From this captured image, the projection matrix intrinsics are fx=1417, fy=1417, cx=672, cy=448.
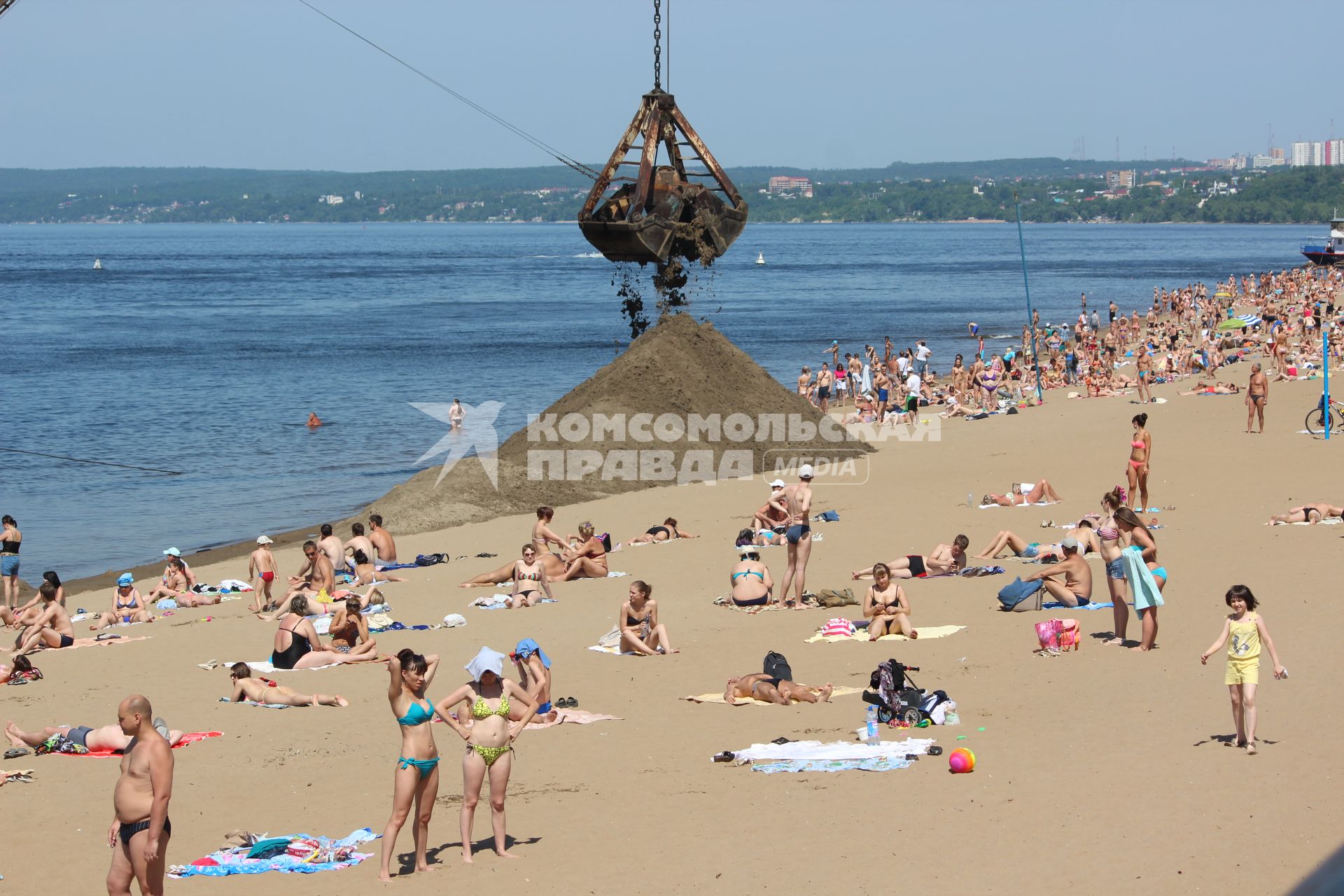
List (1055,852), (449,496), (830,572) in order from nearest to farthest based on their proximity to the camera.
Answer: (1055,852)
(830,572)
(449,496)

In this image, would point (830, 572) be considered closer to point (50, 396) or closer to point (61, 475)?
point (61, 475)

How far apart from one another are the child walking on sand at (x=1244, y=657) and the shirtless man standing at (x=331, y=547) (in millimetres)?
10583

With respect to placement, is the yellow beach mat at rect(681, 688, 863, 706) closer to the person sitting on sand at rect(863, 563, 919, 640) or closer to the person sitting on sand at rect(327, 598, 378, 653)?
the person sitting on sand at rect(863, 563, 919, 640)

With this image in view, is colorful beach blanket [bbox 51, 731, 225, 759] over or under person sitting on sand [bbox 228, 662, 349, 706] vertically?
under

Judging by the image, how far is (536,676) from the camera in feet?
35.7

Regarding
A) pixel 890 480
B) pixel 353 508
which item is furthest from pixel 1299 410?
pixel 353 508

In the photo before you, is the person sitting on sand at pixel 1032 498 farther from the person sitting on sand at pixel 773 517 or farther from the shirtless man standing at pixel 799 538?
the shirtless man standing at pixel 799 538

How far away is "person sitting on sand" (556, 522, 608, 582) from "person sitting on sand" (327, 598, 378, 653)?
3368 millimetres

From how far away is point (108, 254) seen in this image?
167625mm

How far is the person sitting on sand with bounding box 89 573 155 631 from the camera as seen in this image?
1564 centimetres

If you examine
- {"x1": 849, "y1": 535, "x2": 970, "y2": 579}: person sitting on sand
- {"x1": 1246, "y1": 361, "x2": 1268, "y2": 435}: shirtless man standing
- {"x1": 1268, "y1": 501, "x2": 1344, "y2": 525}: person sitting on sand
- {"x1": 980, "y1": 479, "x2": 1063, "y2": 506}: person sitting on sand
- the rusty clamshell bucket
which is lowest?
{"x1": 849, "y1": 535, "x2": 970, "y2": 579}: person sitting on sand

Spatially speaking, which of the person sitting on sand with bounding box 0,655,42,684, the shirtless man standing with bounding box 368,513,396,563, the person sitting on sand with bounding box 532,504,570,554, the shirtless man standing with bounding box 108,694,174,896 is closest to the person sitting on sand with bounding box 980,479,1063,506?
the person sitting on sand with bounding box 532,504,570,554

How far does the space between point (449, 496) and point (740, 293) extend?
2899 inches

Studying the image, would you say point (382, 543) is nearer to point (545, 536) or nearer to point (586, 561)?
point (545, 536)
